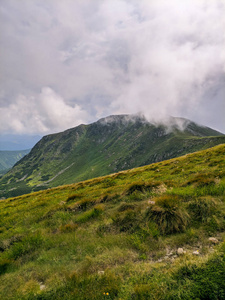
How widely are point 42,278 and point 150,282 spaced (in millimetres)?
4141

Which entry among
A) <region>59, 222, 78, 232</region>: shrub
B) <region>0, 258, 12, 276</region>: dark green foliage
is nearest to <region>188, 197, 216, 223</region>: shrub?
<region>59, 222, 78, 232</region>: shrub

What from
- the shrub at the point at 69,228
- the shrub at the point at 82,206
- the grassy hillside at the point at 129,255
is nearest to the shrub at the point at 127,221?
the grassy hillside at the point at 129,255

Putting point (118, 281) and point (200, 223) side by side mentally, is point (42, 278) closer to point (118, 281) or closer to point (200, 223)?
point (118, 281)

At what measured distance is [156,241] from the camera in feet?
19.7

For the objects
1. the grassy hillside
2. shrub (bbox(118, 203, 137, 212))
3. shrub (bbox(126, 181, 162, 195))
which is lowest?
the grassy hillside

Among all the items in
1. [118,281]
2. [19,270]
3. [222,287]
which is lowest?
[19,270]

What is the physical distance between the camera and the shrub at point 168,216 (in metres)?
6.46

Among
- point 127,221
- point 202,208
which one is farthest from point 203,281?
point 127,221

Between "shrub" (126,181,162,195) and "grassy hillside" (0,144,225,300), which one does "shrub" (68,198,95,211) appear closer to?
"grassy hillside" (0,144,225,300)

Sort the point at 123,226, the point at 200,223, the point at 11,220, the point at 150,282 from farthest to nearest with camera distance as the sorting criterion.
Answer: the point at 11,220 → the point at 123,226 → the point at 200,223 → the point at 150,282

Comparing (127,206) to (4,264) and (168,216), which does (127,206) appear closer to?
(168,216)

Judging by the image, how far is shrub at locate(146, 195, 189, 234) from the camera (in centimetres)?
646

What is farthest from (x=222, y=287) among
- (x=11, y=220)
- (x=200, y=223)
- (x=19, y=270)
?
(x=11, y=220)

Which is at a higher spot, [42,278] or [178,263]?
[178,263]
